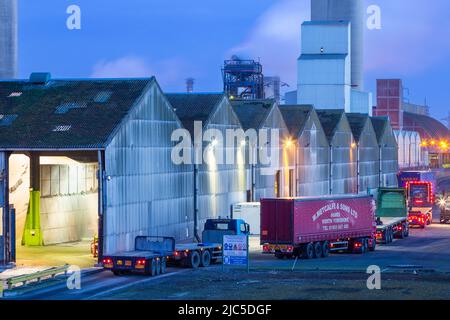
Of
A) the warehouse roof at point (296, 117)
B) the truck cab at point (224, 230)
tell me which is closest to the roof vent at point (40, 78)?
the truck cab at point (224, 230)

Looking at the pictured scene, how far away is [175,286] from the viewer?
47375 mm

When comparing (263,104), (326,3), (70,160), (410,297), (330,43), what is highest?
(326,3)

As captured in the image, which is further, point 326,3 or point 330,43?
point 326,3

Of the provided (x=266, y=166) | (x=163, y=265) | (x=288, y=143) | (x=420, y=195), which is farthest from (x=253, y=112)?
(x=163, y=265)

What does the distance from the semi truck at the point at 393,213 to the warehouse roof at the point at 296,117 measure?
11.7m

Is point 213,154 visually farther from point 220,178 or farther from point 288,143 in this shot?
point 288,143

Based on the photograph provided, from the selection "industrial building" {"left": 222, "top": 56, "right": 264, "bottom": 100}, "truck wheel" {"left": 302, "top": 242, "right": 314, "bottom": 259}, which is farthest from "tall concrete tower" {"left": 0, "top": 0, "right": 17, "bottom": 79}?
"truck wheel" {"left": 302, "top": 242, "right": 314, "bottom": 259}

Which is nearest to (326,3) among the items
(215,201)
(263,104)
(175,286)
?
(263,104)

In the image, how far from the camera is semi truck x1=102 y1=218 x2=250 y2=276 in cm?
5234

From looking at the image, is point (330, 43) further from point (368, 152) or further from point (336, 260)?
point (336, 260)

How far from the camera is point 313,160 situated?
3871 inches

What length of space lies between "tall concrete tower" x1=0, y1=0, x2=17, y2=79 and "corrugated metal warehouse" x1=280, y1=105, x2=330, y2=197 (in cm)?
3808

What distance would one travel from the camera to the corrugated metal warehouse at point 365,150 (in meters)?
116
